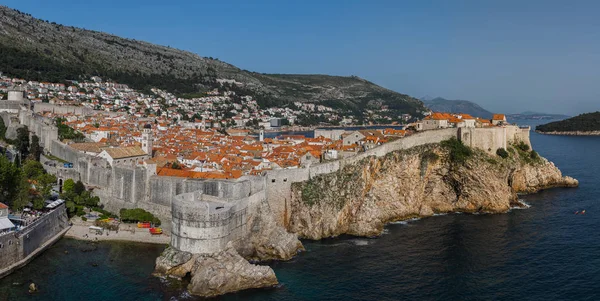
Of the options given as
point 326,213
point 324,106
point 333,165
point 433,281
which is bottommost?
point 433,281

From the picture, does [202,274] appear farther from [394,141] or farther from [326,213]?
Result: [394,141]

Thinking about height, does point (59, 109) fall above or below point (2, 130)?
above

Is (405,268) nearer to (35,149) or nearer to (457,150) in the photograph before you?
(457,150)

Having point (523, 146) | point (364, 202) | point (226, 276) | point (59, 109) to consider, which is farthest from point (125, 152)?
point (523, 146)

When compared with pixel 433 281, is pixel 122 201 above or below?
above

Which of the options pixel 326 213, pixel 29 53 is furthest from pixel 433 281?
pixel 29 53

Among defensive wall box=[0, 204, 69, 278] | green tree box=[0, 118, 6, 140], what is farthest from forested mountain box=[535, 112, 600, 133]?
defensive wall box=[0, 204, 69, 278]
